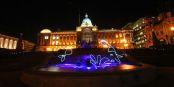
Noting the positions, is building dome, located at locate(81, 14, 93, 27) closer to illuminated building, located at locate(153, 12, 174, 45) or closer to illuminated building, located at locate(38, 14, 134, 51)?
illuminated building, located at locate(38, 14, 134, 51)

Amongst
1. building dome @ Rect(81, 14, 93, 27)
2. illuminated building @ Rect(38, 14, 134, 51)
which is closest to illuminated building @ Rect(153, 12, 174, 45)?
illuminated building @ Rect(38, 14, 134, 51)

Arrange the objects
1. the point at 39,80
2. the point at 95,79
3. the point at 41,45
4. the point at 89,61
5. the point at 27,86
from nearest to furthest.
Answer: the point at 95,79 < the point at 39,80 < the point at 27,86 < the point at 89,61 < the point at 41,45

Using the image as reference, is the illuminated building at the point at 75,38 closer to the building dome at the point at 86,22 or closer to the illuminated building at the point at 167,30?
the building dome at the point at 86,22

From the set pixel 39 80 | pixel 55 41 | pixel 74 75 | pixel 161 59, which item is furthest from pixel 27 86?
pixel 55 41

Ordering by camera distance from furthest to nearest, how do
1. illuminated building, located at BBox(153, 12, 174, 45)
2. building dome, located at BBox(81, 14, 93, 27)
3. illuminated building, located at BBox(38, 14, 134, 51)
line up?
illuminated building, located at BBox(38, 14, 134, 51)
building dome, located at BBox(81, 14, 93, 27)
illuminated building, located at BBox(153, 12, 174, 45)

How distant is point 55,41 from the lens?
4252 inches

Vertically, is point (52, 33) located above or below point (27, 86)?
above

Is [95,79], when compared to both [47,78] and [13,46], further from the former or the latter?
[13,46]

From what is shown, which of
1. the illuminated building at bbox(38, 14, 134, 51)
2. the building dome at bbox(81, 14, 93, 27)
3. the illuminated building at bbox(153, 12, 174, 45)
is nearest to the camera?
the illuminated building at bbox(153, 12, 174, 45)

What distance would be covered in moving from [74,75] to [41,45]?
100531 millimetres

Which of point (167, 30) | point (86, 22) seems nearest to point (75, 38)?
point (86, 22)

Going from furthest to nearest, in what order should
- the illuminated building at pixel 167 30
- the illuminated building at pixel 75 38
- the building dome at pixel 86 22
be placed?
the illuminated building at pixel 75 38, the building dome at pixel 86 22, the illuminated building at pixel 167 30

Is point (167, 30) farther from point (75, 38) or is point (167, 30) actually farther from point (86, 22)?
point (75, 38)

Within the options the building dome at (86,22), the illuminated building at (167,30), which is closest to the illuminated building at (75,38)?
the building dome at (86,22)
